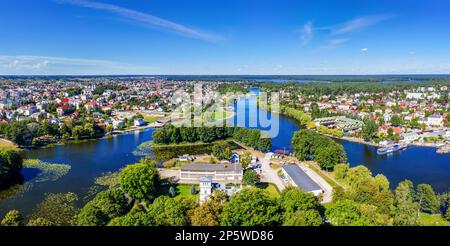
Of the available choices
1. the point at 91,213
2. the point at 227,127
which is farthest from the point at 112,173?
the point at 227,127

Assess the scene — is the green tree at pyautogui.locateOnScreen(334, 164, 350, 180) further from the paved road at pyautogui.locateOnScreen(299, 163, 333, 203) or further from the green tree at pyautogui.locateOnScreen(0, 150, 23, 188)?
the green tree at pyautogui.locateOnScreen(0, 150, 23, 188)

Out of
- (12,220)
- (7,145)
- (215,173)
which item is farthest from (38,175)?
(215,173)

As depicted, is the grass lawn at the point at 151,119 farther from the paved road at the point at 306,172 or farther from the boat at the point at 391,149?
→ the boat at the point at 391,149

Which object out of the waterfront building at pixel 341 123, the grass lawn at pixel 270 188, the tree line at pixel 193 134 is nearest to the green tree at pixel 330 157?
the grass lawn at pixel 270 188

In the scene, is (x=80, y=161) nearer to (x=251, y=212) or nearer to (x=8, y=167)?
(x=8, y=167)

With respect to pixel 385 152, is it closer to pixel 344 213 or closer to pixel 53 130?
pixel 344 213

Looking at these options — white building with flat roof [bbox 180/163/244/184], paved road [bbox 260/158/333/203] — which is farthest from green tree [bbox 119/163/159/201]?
paved road [bbox 260/158/333/203]
